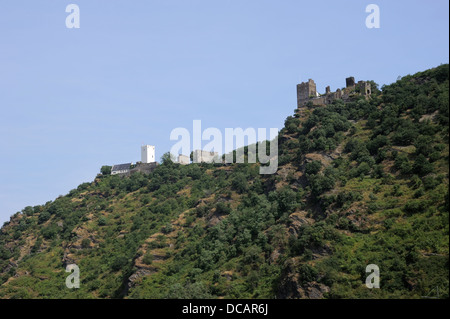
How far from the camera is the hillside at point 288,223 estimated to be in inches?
1756

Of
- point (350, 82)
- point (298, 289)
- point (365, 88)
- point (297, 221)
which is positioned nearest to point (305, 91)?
point (350, 82)

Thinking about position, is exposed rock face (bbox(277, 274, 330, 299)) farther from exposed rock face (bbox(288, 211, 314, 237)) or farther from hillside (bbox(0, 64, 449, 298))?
exposed rock face (bbox(288, 211, 314, 237))

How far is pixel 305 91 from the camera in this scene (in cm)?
8562

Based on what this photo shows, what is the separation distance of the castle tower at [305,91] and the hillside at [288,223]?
340cm

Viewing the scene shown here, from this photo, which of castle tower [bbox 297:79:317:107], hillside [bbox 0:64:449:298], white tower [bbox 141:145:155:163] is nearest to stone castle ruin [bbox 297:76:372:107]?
castle tower [bbox 297:79:317:107]

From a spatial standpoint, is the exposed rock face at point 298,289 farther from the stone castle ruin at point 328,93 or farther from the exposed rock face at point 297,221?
the stone castle ruin at point 328,93

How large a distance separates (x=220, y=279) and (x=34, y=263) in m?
35.4

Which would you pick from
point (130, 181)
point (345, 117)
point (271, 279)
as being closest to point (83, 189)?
point (130, 181)

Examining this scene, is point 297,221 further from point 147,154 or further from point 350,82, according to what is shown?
point 147,154

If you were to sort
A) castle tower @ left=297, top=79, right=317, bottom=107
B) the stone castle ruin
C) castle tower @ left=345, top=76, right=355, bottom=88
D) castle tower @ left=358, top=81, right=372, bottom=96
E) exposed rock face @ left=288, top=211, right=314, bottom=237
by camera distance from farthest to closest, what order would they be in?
1. castle tower @ left=297, top=79, right=317, bottom=107
2. castle tower @ left=345, top=76, right=355, bottom=88
3. the stone castle ruin
4. castle tower @ left=358, top=81, right=372, bottom=96
5. exposed rock face @ left=288, top=211, right=314, bottom=237

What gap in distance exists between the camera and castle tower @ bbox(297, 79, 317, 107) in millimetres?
85375

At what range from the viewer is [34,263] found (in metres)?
76.9

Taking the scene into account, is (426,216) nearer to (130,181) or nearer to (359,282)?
(359,282)

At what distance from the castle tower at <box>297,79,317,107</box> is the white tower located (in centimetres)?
3727
